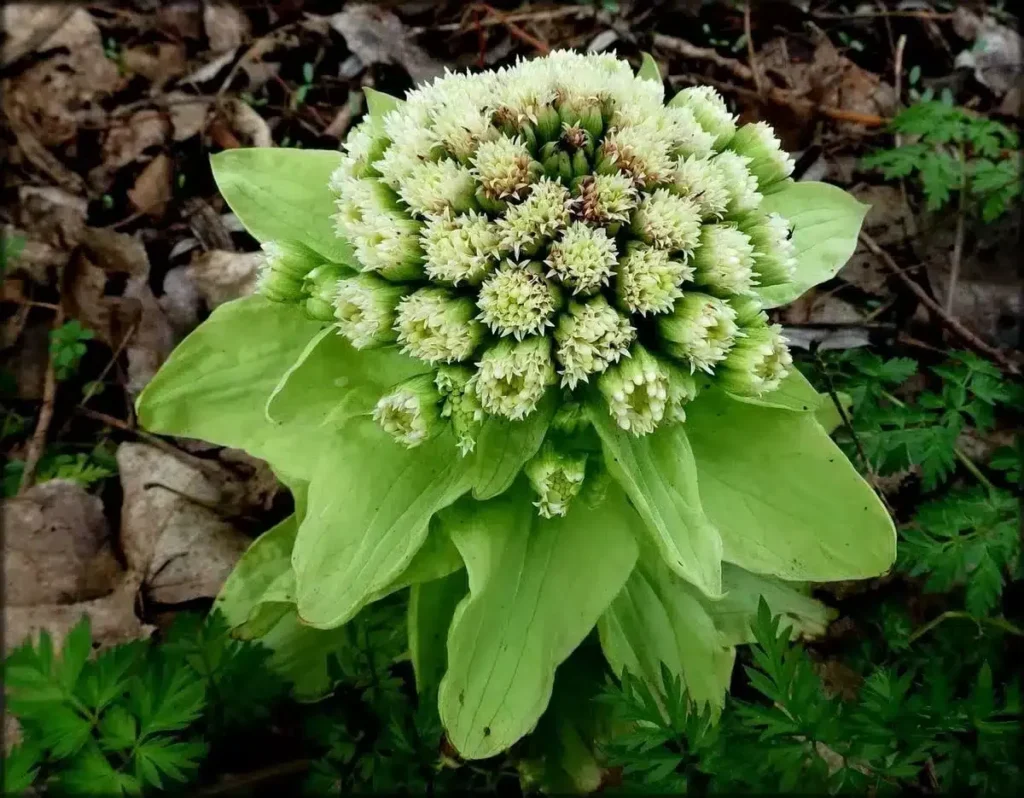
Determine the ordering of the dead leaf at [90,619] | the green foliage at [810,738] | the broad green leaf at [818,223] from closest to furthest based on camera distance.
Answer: the green foliage at [810,738]
the broad green leaf at [818,223]
the dead leaf at [90,619]

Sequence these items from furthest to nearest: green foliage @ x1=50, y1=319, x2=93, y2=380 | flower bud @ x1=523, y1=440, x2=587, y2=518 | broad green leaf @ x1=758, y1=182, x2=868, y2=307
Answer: green foliage @ x1=50, y1=319, x2=93, y2=380 → broad green leaf @ x1=758, y1=182, x2=868, y2=307 → flower bud @ x1=523, y1=440, x2=587, y2=518

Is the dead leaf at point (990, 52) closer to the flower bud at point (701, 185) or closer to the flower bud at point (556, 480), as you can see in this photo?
the flower bud at point (701, 185)

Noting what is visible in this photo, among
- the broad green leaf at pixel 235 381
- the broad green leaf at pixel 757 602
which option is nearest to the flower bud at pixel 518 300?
the broad green leaf at pixel 235 381

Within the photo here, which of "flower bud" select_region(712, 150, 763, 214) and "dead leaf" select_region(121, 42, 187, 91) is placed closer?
"flower bud" select_region(712, 150, 763, 214)

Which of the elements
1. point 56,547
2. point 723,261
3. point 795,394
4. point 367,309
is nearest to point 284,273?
point 367,309

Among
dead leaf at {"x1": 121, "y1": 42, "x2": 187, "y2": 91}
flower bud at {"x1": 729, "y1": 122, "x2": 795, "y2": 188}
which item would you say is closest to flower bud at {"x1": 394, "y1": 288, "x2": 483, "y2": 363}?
flower bud at {"x1": 729, "y1": 122, "x2": 795, "y2": 188}

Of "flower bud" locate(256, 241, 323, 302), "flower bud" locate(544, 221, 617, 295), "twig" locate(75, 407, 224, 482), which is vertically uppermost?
"flower bud" locate(544, 221, 617, 295)

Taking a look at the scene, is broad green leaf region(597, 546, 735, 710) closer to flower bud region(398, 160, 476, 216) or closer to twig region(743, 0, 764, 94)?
flower bud region(398, 160, 476, 216)

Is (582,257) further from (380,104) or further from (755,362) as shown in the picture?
(380,104)
